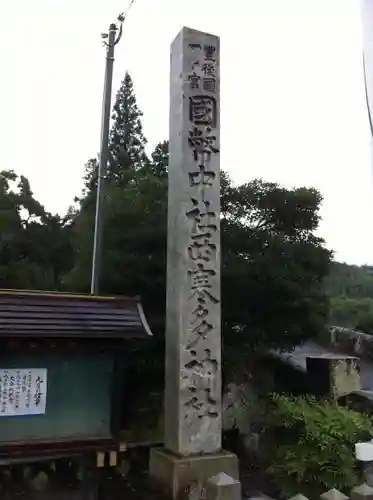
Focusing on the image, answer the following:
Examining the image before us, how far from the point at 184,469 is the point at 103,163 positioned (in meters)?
4.44

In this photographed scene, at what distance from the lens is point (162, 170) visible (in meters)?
13.0

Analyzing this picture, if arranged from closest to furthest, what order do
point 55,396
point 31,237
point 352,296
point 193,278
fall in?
point 55,396 → point 193,278 → point 31,237 → point 352,296

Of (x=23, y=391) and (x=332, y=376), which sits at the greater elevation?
(x=23, y=391)

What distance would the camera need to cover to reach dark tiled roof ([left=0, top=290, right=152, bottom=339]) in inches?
202

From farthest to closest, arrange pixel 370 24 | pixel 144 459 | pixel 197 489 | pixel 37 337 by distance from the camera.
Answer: pixel 144 459, pixel 197 489, pixel 37 337, pixel 370 24

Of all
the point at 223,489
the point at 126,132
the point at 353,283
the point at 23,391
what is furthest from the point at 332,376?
the point at 353,283

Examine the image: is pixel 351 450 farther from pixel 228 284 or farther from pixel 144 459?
pixel 228 284

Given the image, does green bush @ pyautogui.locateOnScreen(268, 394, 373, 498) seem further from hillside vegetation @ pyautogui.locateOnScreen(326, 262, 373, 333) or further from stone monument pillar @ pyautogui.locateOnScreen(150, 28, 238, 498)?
hillside vegetation @ pyautogui.locateOnScreen(326, 262, 373, 333)

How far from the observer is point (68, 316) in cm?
550

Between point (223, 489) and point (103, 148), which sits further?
point (103, 148)

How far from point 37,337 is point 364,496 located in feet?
11.5

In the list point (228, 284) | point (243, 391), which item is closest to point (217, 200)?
point (228, 284)

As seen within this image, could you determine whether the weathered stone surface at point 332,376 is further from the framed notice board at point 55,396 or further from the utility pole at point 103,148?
the framed notice board at point 55,396

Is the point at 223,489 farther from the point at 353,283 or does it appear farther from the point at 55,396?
the point at 353,283
